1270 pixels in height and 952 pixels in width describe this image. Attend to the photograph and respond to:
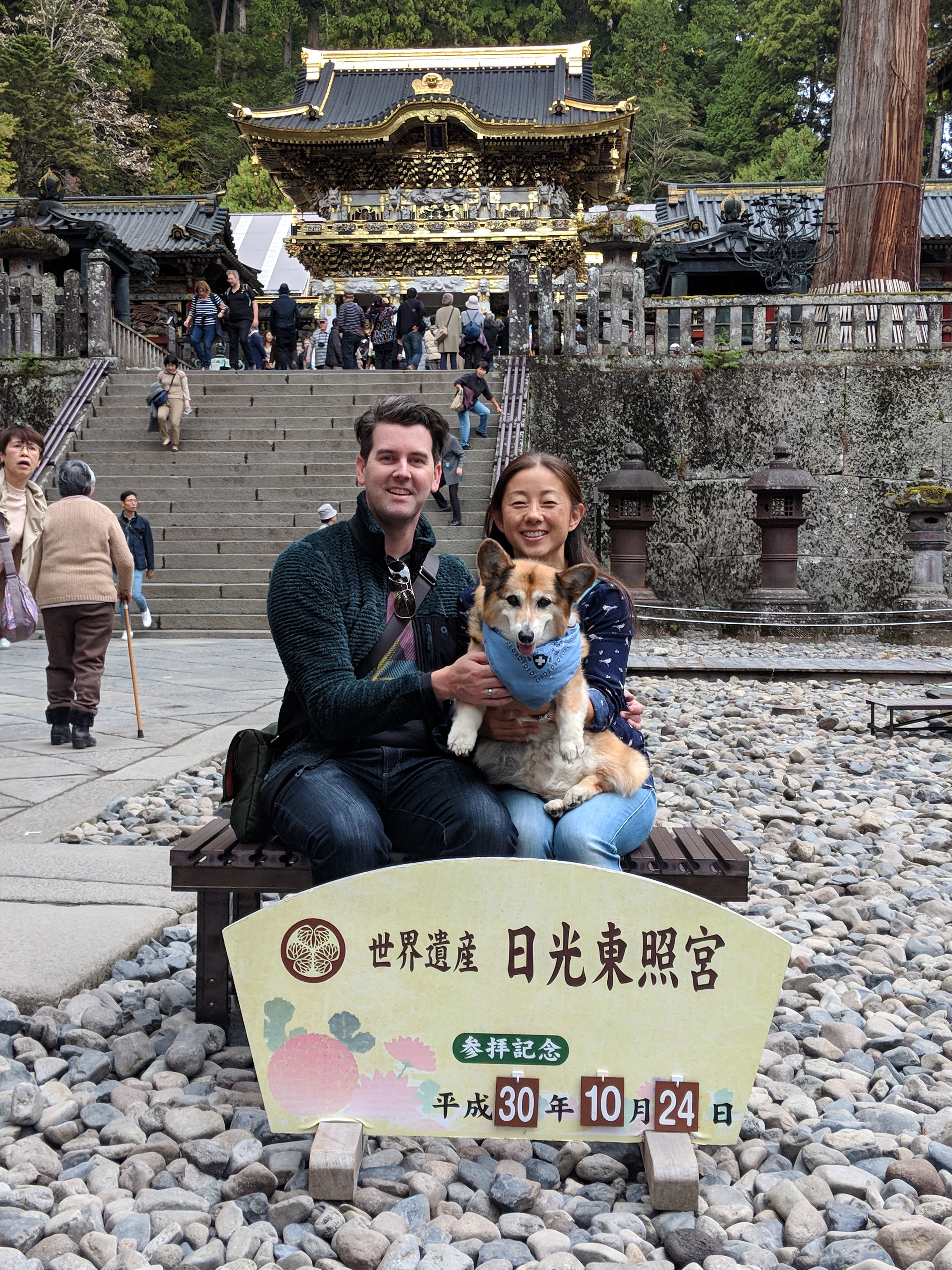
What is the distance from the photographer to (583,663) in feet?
8.86

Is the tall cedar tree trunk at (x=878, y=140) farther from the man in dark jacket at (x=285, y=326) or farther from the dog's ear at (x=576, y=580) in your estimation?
the dog's ear at (x=576, y=580)

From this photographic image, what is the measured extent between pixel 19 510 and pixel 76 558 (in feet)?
1.29

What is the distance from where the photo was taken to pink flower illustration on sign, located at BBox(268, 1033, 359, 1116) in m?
2.11

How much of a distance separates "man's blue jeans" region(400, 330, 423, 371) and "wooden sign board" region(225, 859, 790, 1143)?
51.9ft

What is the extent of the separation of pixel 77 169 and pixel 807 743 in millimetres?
30823

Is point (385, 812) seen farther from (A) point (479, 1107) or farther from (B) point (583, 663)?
(A) point (479, 1107)

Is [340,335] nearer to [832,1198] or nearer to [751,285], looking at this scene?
[751,285]

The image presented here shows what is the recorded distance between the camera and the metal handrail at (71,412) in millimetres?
13469

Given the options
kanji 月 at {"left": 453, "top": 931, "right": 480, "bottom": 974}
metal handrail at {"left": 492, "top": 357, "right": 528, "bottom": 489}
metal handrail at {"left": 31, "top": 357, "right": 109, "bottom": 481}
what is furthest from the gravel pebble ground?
metal handrail at {"left": 31, "top": 357, "right": 109, "bottom": 481}

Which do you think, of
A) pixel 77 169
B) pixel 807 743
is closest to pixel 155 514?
pixel 807 743

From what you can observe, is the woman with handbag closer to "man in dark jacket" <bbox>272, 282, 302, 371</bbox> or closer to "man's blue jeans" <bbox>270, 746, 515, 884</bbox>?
"man's blue jeans" <bbox>270, 746, 515, 884</bbox>

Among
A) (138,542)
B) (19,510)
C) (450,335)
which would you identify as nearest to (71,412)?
(138,542)

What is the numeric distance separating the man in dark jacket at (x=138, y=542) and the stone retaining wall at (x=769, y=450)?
4.84 m

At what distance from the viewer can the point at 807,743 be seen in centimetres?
661
